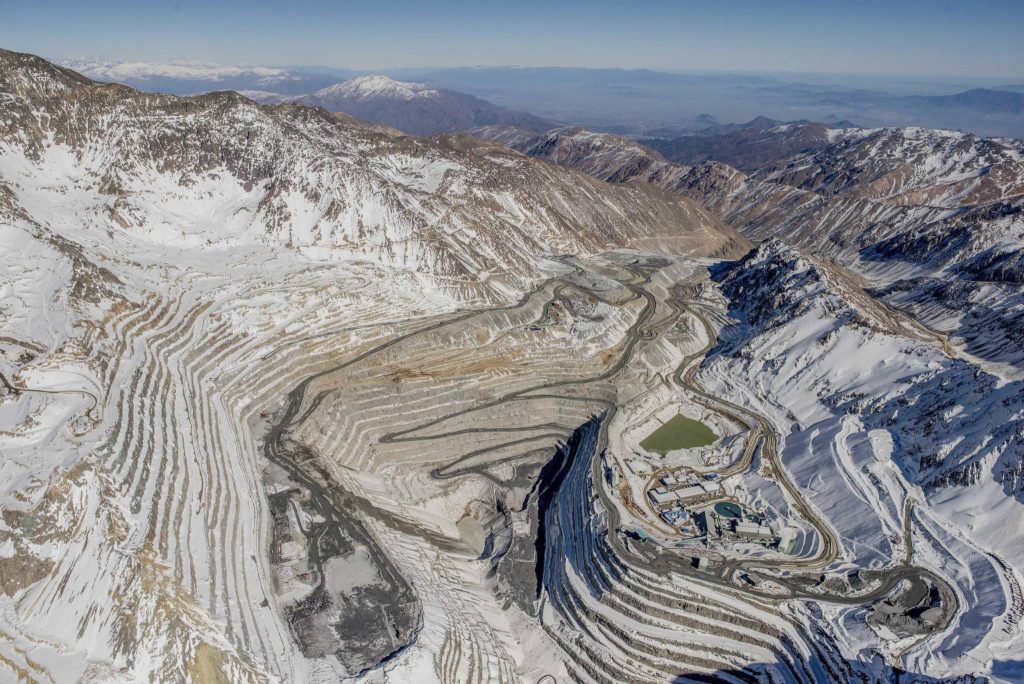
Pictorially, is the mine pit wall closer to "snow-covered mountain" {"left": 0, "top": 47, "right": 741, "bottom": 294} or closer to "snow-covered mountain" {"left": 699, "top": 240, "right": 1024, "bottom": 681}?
"snow-covered mountain" {"left": 699, "top": 240, "right": 1024, "bottom": 681}

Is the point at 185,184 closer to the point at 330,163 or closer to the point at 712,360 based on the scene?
the point at 330,163

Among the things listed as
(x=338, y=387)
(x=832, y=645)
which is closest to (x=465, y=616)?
(x=832, y=645)

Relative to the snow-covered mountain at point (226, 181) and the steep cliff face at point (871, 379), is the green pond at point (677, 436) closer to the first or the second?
the steep cliff face at point (871, 379)

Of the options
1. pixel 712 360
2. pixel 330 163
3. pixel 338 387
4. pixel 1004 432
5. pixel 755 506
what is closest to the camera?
pixel 1004 432

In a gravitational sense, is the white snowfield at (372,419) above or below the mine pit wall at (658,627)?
above

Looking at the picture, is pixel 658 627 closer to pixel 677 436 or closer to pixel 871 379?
pixel 677 436

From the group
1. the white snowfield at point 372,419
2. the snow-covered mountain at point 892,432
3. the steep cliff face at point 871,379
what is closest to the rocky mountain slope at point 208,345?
the white snowfield at point 372,419
